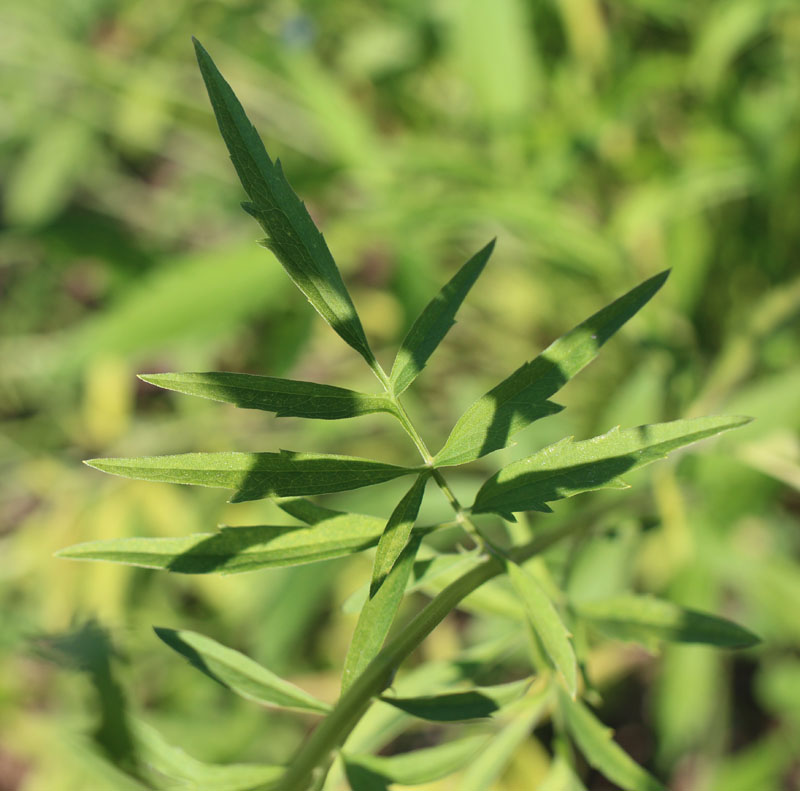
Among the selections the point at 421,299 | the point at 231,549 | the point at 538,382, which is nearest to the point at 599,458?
the point at 538,382

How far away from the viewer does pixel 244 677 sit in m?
0.39

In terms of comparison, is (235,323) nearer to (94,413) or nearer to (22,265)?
(94,413)

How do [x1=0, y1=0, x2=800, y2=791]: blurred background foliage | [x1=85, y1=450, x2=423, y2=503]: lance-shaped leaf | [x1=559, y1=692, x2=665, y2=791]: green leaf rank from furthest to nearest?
[x1=0, y1=0, x2=800, y2=791]: blurred background foliage < [x1=559, y1=692, x2=665, y2=791]: green leaf < [x1=85, y1=450, x2=423, y2=503]: lance-shaped leaf

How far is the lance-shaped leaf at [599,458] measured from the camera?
1.03 feet

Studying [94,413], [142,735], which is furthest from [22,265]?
[142,735]

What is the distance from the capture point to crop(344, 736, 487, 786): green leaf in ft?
1.30

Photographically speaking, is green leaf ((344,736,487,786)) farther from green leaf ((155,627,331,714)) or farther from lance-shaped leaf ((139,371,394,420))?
lance-shaped leaf ((139,371,394,420))

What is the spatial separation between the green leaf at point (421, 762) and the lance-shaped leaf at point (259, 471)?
5.7 inches

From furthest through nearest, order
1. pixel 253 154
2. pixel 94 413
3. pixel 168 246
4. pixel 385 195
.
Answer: pixel 168 246 → pixel 94 413 → pixel 385 195 → pixel 253 154

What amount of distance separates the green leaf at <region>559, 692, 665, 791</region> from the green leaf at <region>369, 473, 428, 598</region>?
16 centimetres

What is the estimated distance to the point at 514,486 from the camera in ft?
1.13

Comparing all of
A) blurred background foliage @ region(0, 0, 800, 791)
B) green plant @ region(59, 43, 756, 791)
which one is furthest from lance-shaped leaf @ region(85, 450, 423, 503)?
blurred background foliage @ region(0, 0, 800, 791)

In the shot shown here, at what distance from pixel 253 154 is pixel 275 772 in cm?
27

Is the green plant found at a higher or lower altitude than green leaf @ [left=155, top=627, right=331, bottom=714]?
higher
